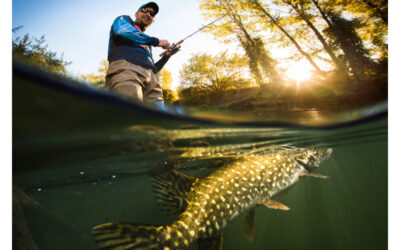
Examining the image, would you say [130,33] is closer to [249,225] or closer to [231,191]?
[231,191]

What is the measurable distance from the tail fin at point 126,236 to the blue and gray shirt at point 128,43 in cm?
266

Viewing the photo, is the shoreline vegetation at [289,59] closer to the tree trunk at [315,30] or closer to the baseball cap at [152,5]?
the tree trunk at [315,30]

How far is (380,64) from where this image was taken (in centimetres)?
693

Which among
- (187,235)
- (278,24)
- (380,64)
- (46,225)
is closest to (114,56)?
(187,235)

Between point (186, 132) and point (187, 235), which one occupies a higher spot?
point (186, 132)

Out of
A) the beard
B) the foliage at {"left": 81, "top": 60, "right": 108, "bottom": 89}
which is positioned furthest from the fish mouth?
the beard

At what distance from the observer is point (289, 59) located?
22.5 ft

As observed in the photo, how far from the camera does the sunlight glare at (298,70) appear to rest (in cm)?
661

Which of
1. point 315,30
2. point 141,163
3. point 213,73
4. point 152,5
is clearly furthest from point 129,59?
point 315,30

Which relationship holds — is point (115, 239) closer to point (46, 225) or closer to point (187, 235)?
point (187, 235)

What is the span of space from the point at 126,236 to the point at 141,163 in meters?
1.76

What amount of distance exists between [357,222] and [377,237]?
1.78m

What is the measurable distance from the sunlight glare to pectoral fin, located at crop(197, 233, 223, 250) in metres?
6.09

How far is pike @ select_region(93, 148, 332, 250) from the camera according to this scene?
1853mm
